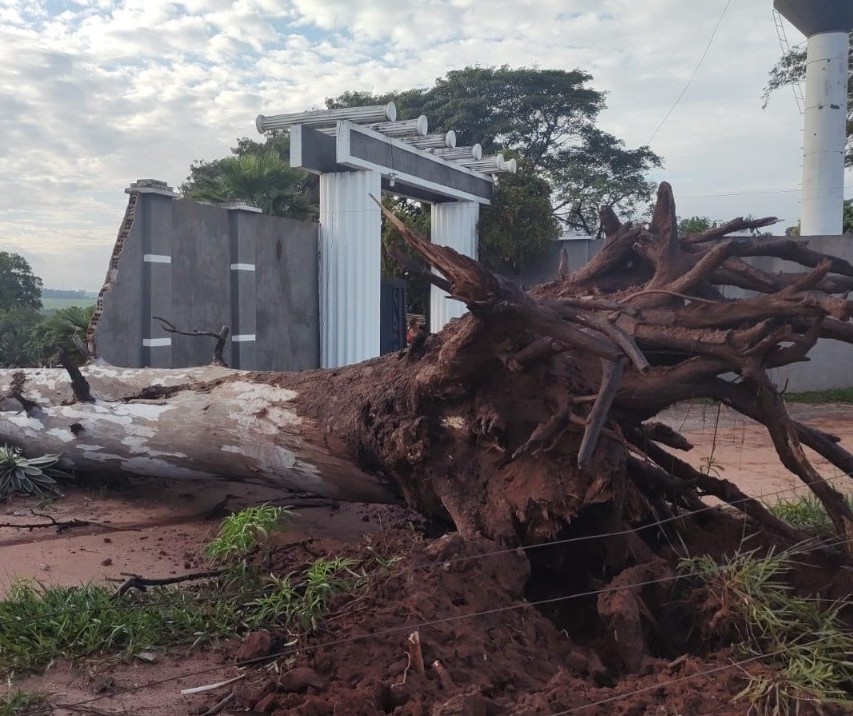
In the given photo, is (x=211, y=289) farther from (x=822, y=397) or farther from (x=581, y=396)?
(x=822, y=397)

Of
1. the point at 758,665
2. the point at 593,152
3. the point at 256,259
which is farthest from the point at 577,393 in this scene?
the point at 593,152

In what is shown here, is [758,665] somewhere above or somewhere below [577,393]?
below

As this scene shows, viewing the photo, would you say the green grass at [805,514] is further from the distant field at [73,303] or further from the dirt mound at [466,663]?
the distant field at [73,303]

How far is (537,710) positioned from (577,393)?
169cm

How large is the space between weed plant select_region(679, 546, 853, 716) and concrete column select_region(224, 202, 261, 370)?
25.3ft

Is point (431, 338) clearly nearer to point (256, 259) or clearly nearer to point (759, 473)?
point (759, 473)

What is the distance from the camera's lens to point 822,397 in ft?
44.1

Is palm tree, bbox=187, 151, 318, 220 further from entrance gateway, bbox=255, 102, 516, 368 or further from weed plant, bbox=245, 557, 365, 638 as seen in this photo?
weed plant, bbox=245, 557, 365, 638

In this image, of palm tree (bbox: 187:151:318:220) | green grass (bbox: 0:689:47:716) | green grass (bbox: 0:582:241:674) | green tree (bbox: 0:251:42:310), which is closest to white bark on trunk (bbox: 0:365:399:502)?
green grass (bbox: 0:582:241:674)

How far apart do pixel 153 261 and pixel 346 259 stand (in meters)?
3.61

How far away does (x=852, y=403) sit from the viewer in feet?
43.2

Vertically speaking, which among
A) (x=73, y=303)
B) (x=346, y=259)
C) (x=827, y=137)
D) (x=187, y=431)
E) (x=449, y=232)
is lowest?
(x=187, y=431)

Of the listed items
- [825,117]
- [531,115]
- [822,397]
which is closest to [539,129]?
[531,115]

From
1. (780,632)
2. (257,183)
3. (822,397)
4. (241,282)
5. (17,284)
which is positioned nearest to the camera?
(780,632)
